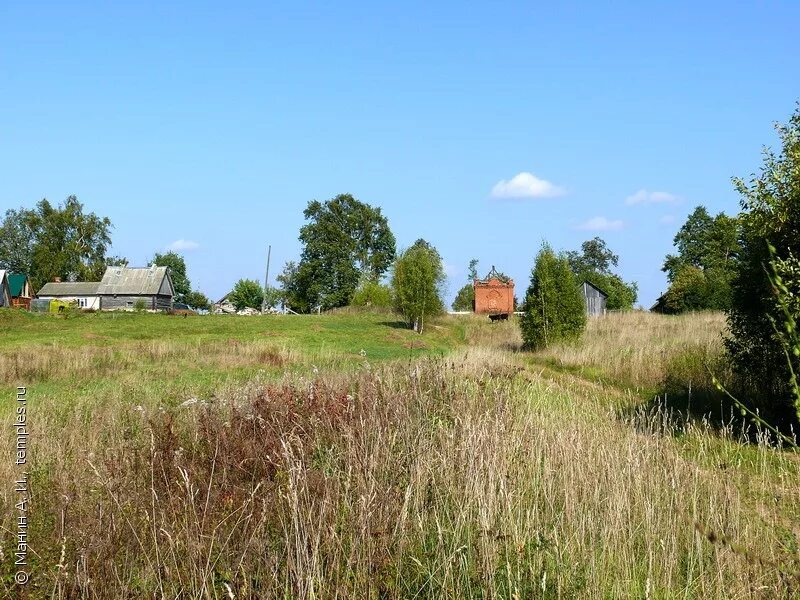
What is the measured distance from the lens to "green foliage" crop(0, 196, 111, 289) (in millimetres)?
81188

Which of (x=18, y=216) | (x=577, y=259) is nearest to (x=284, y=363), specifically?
(x=18, y=216)

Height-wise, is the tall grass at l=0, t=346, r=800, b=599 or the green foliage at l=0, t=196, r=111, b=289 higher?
the green foliage at l=0, t=196, r=111, b=289

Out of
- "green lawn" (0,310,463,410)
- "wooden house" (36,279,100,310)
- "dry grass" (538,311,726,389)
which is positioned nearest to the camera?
"green lawn" (0,310,463,410)

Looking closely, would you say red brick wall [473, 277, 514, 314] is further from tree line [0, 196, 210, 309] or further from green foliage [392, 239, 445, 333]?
tree line [0, 196, 210, 309]

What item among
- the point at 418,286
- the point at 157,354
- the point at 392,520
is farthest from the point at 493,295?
the point at 392,520

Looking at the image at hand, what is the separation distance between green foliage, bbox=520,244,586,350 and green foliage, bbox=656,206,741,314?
195 inches

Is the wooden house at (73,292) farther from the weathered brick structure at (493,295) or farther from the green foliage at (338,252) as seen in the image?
the weathered brick structure at (493,295)

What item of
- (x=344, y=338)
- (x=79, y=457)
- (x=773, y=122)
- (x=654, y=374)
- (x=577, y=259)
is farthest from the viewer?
(x=577, y=259)

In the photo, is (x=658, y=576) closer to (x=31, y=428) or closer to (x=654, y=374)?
(x=31, y=428)

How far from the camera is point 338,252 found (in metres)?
80.5

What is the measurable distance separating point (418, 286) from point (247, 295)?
61862 mm

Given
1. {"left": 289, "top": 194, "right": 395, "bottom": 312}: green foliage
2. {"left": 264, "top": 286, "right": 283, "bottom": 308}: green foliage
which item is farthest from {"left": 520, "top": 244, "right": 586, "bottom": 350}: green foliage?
{"left": 264, "top": 286, "right": 283, "bottom": 308}: green foliage

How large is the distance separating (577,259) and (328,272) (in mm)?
36304

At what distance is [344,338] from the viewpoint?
106 ft
